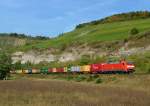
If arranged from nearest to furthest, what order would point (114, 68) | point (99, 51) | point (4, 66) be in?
point (114, 68)
point (4, 66)
point (99, 51)

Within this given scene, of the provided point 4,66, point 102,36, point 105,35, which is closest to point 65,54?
point 102,36

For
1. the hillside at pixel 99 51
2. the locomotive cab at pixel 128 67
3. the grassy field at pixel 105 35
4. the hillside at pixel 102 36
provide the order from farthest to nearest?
the grassy field at pixel 105 35
the hillside at pixel 102 36
the hillside at pixel 99 51
the locomotive cab at pixel 128 67

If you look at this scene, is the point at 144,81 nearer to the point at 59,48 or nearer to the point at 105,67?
the point at 105,67

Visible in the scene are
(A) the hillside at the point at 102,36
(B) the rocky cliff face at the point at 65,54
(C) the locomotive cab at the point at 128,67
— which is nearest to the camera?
(C) the locomotive cab at the point at 128,67

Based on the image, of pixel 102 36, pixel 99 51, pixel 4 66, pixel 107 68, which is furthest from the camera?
pixel 102 36

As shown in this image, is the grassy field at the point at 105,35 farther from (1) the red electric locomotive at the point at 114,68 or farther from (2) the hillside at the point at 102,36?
(1) the red electric locomotive at the point at 114,68

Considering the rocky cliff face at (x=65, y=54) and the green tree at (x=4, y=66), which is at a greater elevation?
the rocky cliff face at (x=65, y=54)

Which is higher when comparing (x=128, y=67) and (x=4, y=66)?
(x=4, y=66)

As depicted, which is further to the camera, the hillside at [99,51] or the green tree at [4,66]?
the hillside at [99,51]

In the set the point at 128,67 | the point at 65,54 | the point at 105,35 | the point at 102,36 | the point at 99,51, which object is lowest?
the point at 128,67

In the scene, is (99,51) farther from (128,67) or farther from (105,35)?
(128,67)

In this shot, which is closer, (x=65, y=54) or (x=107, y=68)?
(x=107, y=68)

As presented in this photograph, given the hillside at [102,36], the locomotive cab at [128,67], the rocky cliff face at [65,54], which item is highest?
the hillside at [102,36]

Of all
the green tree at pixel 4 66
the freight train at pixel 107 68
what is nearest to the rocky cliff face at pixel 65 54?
the freight train at pixel 107 68
